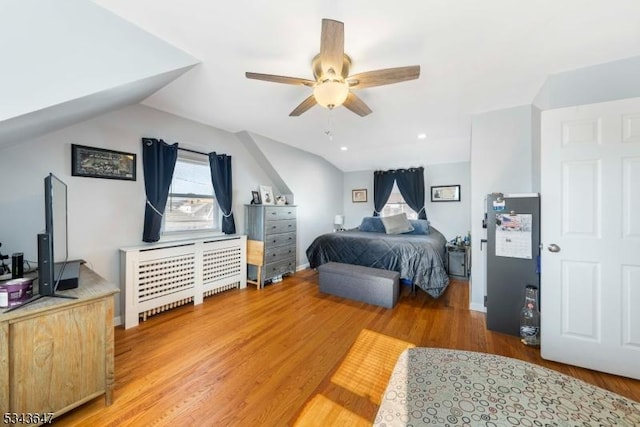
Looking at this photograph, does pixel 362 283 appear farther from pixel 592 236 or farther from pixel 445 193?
pixel 445 193

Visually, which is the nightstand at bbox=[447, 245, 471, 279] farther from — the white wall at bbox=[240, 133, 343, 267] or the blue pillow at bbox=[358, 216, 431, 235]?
the white wall at bbox=[240, 133, 343, 267]

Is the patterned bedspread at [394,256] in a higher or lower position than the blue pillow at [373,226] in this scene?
lower

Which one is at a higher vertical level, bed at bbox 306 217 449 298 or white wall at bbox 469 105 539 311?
white wall at bbox 469 105 539 311

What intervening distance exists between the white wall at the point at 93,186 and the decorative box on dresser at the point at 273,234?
1112mm

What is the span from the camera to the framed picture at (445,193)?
5055 mm

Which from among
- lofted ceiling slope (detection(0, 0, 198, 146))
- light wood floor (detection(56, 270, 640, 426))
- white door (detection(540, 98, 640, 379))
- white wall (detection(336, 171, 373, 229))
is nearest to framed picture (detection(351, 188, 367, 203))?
white wall (detection(336, 171, 373, 229))

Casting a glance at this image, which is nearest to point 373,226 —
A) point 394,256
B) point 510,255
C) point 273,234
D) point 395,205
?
point 395,205

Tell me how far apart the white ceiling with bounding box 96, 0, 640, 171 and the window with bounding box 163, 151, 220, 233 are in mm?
747

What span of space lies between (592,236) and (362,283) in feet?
7.03

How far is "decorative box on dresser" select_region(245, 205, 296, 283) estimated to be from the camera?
3824mm

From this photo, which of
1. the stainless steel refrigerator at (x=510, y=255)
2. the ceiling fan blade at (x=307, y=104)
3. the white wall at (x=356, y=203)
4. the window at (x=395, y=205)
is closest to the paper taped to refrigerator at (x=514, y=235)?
the stainless steel refrigerator at (x=510, y=255)

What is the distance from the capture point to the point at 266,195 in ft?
13.7

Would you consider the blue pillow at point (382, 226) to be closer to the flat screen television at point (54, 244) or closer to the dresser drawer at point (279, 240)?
the dresser drawer at point (279, 240)

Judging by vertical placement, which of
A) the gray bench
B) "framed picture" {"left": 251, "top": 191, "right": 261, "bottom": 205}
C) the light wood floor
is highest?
"framed picture" {"left": 251, "top": 191, "right": 261, "bottom": 205}
